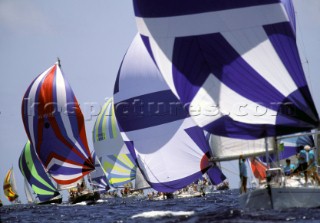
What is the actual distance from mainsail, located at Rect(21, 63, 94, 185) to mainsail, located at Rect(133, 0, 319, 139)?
2071 cm

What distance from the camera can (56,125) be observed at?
40500 millimetres

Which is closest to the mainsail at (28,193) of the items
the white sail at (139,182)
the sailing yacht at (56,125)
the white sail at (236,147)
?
the white sail at (139,182)

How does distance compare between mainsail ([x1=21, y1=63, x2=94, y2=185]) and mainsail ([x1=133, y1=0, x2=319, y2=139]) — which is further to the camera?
mainsail ([x1=21, y1=63, x2=94, y2=185])

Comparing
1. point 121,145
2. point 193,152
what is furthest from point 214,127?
point 121,145

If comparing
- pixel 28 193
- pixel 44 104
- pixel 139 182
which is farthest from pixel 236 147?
pixel 28 193

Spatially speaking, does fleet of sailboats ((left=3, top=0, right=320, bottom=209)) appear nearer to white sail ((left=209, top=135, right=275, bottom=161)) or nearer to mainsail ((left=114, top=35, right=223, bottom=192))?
white sail ((left=209, top=135, right=275, bottom=161))

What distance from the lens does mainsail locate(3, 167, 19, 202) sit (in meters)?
81.3

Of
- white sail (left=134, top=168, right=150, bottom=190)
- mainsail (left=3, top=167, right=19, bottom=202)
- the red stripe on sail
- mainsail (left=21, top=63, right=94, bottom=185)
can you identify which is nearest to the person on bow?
mainsail (left=21, top=63, right=94, bottom=185)

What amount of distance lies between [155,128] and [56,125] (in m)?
12.6

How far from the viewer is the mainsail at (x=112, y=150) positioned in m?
52.7

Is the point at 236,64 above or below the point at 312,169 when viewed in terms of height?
above

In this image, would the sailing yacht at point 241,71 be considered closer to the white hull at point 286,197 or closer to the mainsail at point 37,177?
the white hull at point 286,197

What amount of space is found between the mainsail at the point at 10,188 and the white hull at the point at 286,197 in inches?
2597

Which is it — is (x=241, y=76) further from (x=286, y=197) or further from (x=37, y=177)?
(x=37, y=177)
